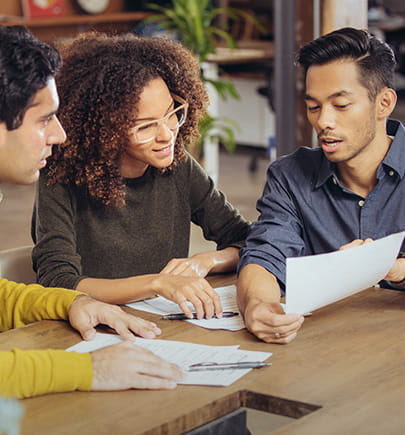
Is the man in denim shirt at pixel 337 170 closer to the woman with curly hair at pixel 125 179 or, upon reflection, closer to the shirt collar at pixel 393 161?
the shirt collar at pixel 393 161

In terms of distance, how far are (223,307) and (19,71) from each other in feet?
2.21

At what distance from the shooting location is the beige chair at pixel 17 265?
6.67 ft

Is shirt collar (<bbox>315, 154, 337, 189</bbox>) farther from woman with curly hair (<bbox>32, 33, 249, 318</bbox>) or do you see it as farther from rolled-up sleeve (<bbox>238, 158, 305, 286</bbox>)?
woman with curly hair (<bbox>32, 33, 249, 318</bbox>)

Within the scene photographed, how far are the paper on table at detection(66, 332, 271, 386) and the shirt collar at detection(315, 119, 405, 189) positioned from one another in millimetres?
642

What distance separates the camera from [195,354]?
1.44 metres

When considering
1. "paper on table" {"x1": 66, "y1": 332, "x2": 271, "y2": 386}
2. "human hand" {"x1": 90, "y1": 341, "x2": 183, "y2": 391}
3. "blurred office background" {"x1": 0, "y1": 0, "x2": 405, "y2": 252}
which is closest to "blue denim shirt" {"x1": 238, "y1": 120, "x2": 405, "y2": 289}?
"paper on table" {"x1": 66, "y1": 332, "x2": 271, "y2": 386}

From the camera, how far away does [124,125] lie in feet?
6.38

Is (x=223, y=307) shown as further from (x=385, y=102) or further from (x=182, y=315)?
(x=385, y=102)

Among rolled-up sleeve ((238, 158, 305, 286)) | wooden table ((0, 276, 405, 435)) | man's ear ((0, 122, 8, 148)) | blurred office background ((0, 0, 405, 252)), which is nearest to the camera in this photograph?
wooden table ((0, 276, 405, 435))

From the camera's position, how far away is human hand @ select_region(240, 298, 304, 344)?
1.48 meters

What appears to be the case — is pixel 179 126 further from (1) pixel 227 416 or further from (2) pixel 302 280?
(1) pixel 227 416

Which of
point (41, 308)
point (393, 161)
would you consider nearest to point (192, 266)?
point (41, 308)

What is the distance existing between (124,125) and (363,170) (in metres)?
0.60

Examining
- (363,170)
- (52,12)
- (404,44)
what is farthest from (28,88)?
(404,44)
